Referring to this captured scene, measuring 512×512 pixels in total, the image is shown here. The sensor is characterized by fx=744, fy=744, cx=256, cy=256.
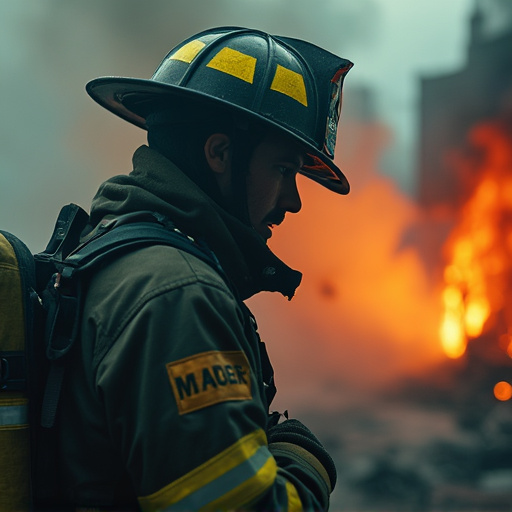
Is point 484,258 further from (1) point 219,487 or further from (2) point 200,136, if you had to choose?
(1) point 219,487

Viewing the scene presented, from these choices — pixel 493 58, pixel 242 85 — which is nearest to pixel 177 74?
pixel 242 85

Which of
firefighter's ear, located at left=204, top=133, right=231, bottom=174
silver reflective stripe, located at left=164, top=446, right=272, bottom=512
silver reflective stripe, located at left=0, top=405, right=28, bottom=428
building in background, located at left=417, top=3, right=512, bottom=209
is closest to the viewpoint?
silver reflective stripe, located at left=164, top=446, right=272, bottom=512

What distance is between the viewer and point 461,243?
19078 millimetres

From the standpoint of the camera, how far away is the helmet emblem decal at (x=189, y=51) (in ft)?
7.57

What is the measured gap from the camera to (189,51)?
234 centimetres

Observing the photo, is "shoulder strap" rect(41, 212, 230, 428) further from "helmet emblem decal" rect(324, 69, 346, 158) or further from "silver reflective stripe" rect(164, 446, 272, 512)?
"helmet emblem decal" rect(324, 69, 346, 158)

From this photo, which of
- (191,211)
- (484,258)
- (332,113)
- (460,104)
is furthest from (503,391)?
(191,211)

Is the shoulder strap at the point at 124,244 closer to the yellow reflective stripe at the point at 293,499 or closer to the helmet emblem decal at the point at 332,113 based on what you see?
the yellow reflective stripe at the point at 293,499

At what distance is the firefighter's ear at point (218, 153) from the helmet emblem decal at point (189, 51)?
1.08 ft

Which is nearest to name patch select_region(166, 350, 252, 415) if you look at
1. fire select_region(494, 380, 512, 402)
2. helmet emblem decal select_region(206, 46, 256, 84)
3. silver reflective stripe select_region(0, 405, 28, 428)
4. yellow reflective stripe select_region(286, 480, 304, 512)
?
yellow reflective stripe select_region(286, 480, 304, 512)

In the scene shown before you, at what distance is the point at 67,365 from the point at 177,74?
1.03 m

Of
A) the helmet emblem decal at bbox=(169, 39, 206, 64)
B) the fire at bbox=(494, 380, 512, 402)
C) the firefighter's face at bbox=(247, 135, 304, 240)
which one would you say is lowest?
the fire at bbox=(494, 380, 512, 402)

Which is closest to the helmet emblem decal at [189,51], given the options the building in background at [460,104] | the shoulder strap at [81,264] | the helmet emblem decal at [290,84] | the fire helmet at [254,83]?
the fire helmet at [254,83]

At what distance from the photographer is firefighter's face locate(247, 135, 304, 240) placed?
2143 mm
